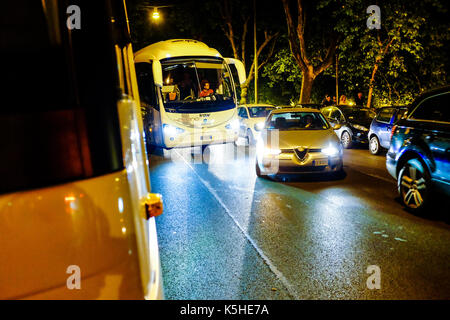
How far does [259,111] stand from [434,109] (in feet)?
35.1

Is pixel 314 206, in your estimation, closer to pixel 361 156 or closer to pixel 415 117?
pixel 415 117

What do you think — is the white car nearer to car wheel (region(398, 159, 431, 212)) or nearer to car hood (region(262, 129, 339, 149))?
car hood (region(262, 129, 339, 149))

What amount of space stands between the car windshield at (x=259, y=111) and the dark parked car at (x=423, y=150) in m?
9.38

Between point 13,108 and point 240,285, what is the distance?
289 cm

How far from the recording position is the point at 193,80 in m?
11.6

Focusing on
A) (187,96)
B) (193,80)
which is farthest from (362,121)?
(187,96)

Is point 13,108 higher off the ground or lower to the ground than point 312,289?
higher

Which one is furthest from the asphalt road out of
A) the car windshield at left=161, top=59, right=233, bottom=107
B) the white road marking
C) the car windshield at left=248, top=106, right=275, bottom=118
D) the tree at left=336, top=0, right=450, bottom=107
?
the tree at left=336, top=0, right=450, bottom=107

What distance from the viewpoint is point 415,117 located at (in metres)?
6.09

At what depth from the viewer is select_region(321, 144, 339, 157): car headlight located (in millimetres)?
7927

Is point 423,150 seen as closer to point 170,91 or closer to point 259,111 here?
A: point 170,91

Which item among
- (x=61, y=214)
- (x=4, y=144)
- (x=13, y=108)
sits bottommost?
(x=61, y=214)

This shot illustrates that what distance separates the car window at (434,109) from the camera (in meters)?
5.43
